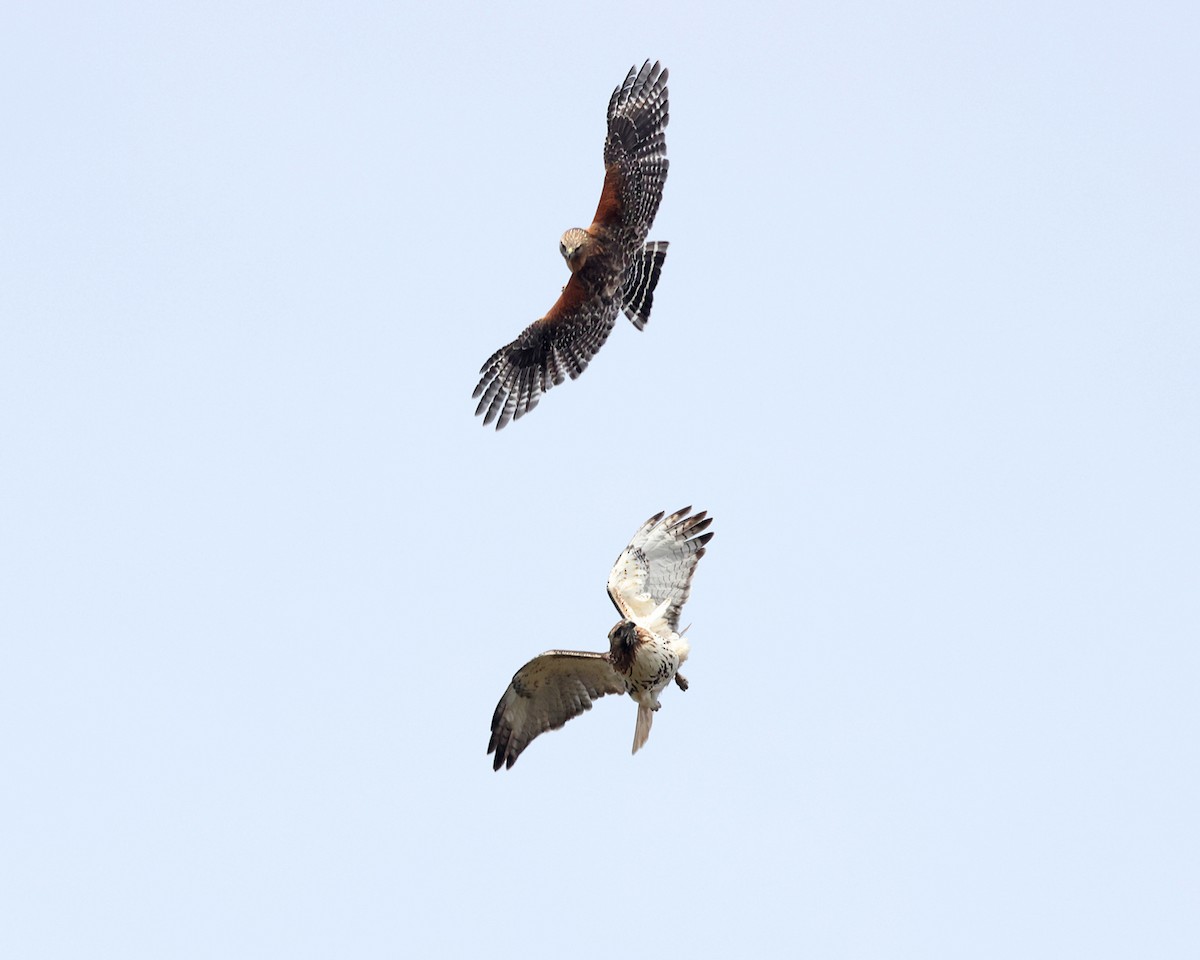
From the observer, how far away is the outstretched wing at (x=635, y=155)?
31812mm

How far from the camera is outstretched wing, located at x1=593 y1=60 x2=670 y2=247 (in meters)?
31.8

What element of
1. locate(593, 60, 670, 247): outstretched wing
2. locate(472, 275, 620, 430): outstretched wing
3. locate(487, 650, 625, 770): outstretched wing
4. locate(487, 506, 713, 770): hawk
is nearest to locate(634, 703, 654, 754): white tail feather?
locate(487, 506, 713, 770): hawk

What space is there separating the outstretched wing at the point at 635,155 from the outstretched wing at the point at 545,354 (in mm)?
1050

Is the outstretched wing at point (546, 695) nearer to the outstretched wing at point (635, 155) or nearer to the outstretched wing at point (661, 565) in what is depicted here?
the outstretched wing at point (661, 565)

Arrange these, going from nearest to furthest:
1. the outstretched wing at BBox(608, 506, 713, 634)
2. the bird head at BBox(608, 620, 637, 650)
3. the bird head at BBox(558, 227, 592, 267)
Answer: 1. the bird head at BBox(608, 620, 637, 650)
2. the outstretched wing at BBox(608, 506, 713, 634)
3. the bird head at BBox(558, 227, 592, 267)

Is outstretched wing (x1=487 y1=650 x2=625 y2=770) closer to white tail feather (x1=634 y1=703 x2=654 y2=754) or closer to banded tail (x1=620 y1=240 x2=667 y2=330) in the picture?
white tail feather (x1=634 y1=703 x2=654 y2=754)

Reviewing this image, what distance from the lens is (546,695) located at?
28031mm

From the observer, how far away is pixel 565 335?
31922 mm

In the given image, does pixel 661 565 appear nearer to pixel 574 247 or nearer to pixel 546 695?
pixel 546 695

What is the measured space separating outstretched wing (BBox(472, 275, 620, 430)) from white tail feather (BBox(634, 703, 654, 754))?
6.18m

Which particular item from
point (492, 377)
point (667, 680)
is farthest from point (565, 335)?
point (667, 680)

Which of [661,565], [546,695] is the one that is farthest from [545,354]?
[546,695]

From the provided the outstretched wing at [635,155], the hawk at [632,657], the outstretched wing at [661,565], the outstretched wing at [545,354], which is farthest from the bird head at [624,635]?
the outstretched wing at [635,155]

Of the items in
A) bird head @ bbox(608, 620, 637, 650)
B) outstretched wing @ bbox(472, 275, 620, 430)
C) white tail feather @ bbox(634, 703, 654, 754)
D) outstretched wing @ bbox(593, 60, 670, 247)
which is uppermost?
outstretched wing @ bbox(593, 60, 670, 247)
